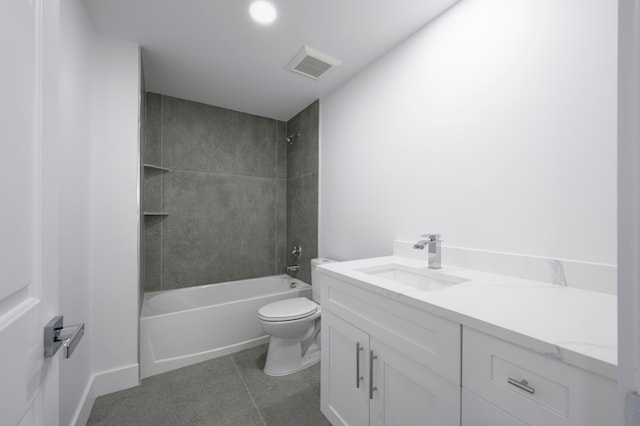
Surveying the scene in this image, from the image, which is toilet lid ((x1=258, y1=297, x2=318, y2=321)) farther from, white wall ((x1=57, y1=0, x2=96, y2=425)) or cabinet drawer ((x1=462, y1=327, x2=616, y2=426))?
cabinet drawer ((x1=462, y1=327, x2=616, y2=426))

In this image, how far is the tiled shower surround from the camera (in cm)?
257

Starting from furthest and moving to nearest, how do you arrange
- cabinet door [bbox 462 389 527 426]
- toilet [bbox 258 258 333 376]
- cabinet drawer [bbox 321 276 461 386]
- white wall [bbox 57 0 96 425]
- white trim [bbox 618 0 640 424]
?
toilet [bbox 258 258 333 376] < white wall [bbox 57 0 96 425] < cabinet drawer [bbox 321 276 461 386] < cabinet door [bbox 462 389 527 426] < white trim [bbox 618 0 640 424]

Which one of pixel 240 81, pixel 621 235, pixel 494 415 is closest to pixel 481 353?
pixel 494 415

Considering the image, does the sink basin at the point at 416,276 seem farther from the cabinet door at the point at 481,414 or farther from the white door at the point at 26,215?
the white door at the point at 26,215

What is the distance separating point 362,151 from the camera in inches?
80.9

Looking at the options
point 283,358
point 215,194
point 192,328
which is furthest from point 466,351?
point 215,194

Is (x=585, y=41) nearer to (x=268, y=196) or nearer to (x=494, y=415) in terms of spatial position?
(x=494, y=415)

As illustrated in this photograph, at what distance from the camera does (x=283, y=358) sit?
1892 mm

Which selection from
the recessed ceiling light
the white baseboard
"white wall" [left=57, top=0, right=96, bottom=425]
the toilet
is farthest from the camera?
the toilet

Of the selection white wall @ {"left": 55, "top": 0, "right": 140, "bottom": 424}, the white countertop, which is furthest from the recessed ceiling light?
the white countertop

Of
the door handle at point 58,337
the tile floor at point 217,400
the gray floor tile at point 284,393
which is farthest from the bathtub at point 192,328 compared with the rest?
the door handle at point 58,337

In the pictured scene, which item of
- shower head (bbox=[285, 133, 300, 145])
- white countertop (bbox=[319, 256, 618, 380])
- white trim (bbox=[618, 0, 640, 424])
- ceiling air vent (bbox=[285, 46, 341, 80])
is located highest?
ceiling air vent (bbox=[285, 46, 341, 80])

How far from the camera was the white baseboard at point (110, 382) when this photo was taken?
1546 millimetres

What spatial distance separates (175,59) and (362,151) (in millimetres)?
1613
